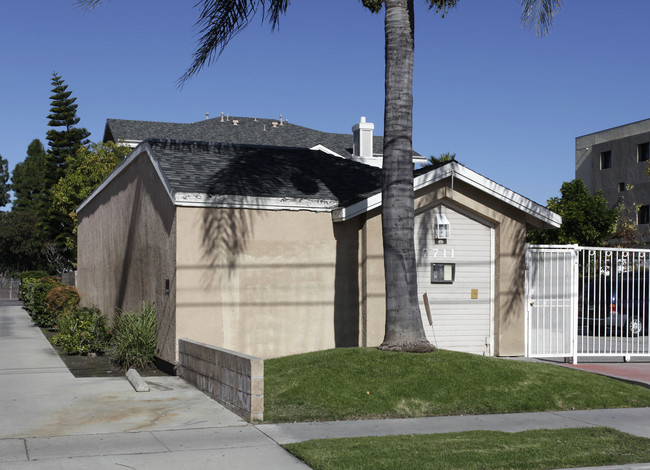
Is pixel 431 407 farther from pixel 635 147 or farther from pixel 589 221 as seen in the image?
pixel 635 147

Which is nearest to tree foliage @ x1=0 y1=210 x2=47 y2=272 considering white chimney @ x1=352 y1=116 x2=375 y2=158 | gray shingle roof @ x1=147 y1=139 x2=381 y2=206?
white chimney @ x1=352 y1=116 x2=375 y2=158

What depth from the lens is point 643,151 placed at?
49594mm

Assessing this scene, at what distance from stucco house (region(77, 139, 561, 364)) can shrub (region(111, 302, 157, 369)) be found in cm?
27

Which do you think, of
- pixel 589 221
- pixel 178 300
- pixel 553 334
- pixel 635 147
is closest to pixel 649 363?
pixel 553 334

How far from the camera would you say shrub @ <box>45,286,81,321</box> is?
22.8 m

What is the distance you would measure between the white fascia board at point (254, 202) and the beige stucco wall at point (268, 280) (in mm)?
123

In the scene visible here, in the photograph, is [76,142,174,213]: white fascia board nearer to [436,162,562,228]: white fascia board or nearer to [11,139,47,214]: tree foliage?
[436,162,562,228]: white fascia board

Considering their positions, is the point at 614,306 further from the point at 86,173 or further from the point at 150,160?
the point at 86,173

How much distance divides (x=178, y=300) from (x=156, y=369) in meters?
1.90

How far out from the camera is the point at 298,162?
699 inches

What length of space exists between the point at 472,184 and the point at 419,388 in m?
5.65

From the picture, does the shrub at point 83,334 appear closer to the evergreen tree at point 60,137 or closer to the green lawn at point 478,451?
the green lawn at point 478,451

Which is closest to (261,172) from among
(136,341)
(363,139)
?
(136,341)

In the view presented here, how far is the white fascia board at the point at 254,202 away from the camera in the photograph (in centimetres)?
1391
